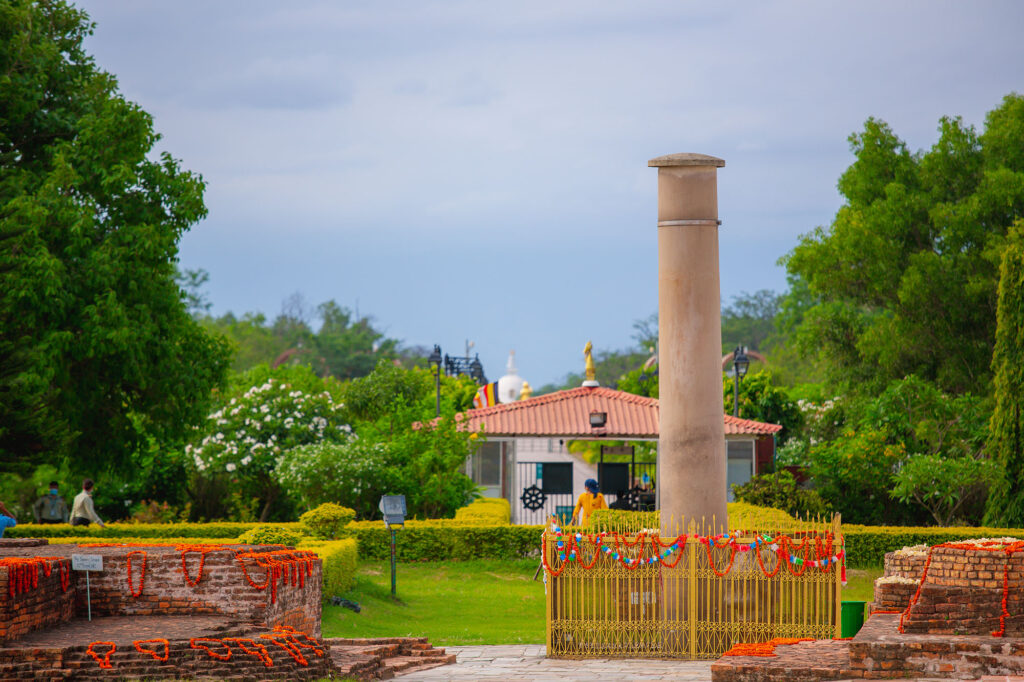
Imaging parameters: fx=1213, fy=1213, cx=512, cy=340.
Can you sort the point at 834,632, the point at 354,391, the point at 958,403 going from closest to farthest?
1. the point at 834,632
2. the point at 958,403
3. the point at 354,391

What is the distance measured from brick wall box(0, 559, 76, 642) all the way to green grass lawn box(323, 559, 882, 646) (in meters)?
4.60

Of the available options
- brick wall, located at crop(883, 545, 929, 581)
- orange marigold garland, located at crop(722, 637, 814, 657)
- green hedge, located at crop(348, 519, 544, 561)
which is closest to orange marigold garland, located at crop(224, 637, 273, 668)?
orange marigold garland, located at crop(722, 637, 814, 657)

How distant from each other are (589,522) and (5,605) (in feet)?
23.8

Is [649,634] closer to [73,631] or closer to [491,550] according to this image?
[73,631]

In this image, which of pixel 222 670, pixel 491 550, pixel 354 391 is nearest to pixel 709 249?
pixel 222 670

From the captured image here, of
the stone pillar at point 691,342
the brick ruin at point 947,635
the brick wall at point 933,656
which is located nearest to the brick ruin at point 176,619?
the stone pillar at point 691,342

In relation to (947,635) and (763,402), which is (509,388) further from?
(947,635)

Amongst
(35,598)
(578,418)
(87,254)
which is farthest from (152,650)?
(578,418)

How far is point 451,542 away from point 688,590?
10.0 m

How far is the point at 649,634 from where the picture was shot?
46.9ft

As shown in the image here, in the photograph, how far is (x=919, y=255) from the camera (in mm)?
30047

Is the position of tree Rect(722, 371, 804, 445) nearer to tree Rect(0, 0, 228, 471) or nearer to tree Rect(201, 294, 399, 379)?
tree Rect(0, 0, 228, 471)

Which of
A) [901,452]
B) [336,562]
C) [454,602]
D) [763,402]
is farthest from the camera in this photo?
[763,402]

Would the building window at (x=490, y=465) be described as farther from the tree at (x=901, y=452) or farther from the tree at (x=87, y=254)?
the tree at (x=87, y=254)
